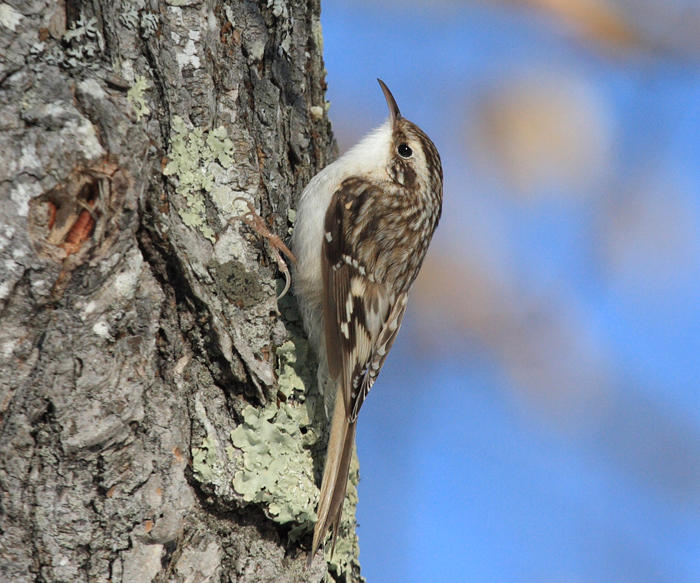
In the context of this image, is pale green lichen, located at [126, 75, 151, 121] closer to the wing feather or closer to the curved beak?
the wing feather

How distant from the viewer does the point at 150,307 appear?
1.45 metres

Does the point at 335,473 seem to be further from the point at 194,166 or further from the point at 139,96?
the point at 139,96

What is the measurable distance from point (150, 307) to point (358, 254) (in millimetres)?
878

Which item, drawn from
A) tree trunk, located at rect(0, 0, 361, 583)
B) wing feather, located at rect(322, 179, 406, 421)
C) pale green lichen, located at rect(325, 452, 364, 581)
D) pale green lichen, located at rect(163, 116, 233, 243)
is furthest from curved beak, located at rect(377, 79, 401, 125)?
pale green lichen, located at rect(325, 452, 364, 581)

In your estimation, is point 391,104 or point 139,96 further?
point 391,104

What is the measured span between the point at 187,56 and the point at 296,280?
2.04 feet

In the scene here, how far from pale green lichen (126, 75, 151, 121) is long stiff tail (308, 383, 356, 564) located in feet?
2.63

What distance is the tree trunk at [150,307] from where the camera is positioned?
1260 mm

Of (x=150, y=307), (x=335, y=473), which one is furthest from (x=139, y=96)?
(x=335, y=473)

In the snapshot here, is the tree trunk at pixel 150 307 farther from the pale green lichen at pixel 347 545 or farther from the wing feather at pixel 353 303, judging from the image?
the wing feather at pixel 353 303

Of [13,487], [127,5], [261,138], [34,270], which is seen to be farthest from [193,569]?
[127,5]

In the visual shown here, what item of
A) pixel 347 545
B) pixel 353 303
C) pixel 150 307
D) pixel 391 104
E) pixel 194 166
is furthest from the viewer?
pixel 391 104

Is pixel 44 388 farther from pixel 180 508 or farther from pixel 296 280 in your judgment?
pixel 296 280

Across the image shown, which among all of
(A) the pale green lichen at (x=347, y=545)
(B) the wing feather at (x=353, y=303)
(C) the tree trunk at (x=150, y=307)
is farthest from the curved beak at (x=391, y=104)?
(A) the pale green lichen at (x=347, y=545)
